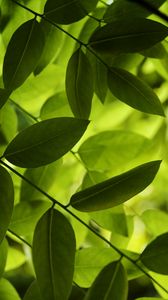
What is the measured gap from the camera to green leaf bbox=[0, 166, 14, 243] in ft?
2.21

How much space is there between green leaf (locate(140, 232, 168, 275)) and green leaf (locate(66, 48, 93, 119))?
214 millimetres

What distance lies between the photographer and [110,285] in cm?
75

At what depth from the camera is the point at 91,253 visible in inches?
33.5

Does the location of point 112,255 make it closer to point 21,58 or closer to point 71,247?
point 71,247

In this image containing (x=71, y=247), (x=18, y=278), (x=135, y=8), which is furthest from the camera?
(x=18, y=278)

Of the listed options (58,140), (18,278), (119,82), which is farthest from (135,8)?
(18,278)

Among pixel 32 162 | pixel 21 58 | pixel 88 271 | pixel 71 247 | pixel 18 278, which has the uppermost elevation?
pixel 21 58

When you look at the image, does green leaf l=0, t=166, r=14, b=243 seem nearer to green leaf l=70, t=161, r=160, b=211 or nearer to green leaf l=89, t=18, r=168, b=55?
green leaf l=70, t=161, r=160, b=211

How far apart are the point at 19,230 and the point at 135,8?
41cm

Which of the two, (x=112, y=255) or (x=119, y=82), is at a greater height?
(x=119, y=82)

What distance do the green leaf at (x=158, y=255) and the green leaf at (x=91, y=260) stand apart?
7cm

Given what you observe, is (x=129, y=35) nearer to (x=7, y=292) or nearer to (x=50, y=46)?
(x=50, y=46)

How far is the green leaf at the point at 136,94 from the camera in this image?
787 mm

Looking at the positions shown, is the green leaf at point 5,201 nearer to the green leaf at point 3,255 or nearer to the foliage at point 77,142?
the foliage at point 77,142
